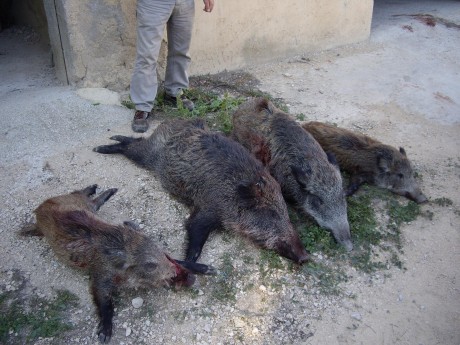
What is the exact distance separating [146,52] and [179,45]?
58 cm

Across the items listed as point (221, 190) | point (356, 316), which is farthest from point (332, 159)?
point (356, 316)

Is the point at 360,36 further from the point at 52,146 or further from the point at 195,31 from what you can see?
the point at 52,146

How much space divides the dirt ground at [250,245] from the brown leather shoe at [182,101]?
584 millimetres

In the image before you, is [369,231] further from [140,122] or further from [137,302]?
[140,122]

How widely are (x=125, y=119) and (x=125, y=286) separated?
2876mm

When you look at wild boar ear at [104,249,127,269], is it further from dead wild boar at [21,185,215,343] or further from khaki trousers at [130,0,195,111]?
khaki trousers at [130,0,195,111]

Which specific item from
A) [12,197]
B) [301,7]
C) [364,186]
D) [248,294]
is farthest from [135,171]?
[301,7]

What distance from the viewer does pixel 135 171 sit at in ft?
18.2

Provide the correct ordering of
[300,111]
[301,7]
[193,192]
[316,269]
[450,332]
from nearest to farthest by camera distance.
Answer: [450,332]
[316,269]
[193,192]
[300,111]
[301,7]

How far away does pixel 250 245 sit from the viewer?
4.73 m

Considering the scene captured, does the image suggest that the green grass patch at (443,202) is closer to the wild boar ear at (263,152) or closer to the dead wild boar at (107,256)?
the wild boar ear at (263,152)

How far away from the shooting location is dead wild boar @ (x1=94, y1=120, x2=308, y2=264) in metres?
4.64

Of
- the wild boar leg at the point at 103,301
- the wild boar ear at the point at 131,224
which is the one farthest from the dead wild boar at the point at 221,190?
the wild boar leg at the point at 103,301

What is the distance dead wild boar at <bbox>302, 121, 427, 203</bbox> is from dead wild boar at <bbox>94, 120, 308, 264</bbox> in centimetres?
121
